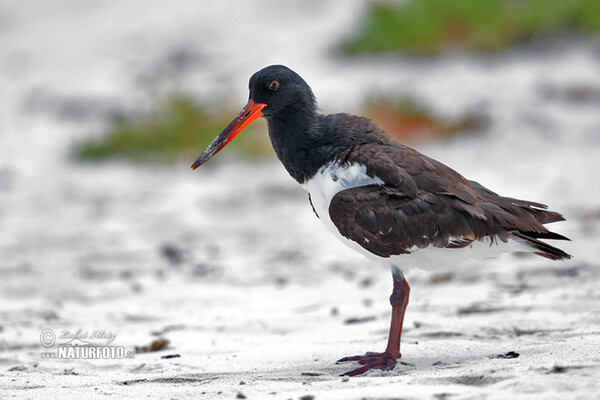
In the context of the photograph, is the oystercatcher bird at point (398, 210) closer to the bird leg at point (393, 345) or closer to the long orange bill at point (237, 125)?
the bird leg at point (393, 345)

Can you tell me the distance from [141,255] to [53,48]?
9.45m

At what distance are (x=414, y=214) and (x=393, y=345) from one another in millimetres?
719

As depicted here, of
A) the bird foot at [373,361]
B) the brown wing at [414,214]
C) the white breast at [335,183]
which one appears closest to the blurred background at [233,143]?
the bird foot at [373,361]

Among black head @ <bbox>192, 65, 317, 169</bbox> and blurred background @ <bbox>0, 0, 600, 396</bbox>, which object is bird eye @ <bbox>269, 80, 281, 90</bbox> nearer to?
black head @ <bbox>192, 65, 317, 169</bbox>

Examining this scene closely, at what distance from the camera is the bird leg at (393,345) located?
4.47 m

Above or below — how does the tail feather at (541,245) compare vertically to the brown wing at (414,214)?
below

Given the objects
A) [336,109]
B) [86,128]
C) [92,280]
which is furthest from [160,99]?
[92,280]

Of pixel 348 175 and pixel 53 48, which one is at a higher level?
pixel 53 48

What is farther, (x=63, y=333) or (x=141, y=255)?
(x=141, y=255)

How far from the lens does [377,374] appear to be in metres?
4.37

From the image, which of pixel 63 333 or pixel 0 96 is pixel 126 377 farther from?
pixel 0 96

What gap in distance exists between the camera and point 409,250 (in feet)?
15.1

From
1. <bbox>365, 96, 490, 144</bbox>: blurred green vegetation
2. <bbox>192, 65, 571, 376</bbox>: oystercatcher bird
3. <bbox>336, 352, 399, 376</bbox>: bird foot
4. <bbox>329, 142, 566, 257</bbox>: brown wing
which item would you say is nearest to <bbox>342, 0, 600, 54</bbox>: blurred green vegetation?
<bbox>365, 96, 490, 144</bbox>: blurred green vegetation

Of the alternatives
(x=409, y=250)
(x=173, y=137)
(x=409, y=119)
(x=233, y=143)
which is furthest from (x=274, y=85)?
(x=173, y=137)
